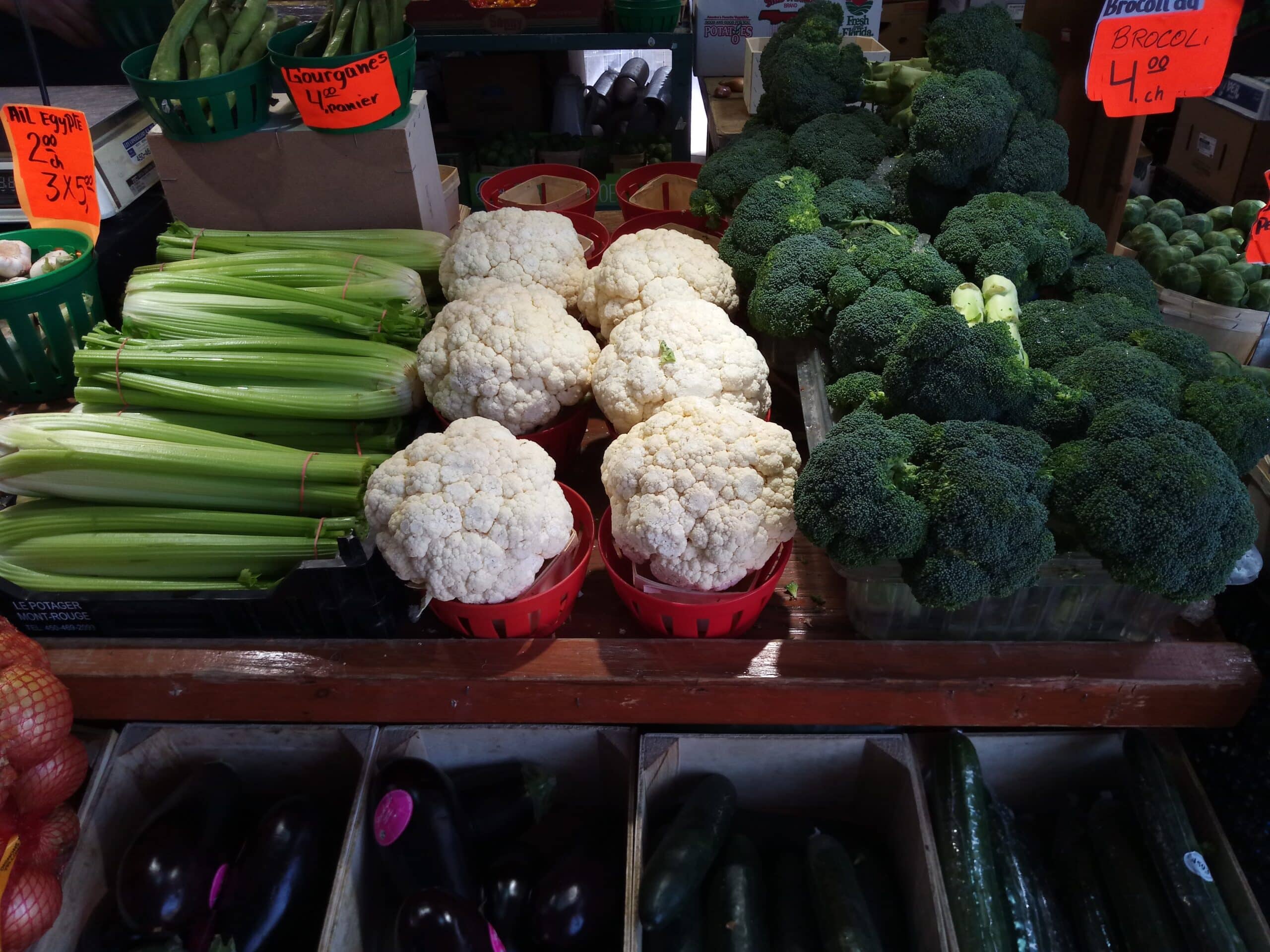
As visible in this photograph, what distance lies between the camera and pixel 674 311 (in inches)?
57.0

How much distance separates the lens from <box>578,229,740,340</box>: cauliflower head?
1563mm

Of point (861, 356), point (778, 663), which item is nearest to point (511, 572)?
point (778, 663)

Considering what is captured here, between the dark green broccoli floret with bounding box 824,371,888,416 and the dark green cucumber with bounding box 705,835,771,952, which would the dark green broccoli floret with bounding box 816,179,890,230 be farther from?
the dark green cucumber with bounding box 705,835,771,952

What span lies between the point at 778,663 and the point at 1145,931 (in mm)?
691

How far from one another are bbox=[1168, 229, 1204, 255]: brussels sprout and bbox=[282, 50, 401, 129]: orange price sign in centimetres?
184

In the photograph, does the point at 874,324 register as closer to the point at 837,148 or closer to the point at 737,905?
the point at 837,148

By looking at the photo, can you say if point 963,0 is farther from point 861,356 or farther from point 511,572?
point 511,572

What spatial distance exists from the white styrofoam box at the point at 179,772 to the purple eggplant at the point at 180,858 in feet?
0.19

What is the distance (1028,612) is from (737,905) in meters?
0.64

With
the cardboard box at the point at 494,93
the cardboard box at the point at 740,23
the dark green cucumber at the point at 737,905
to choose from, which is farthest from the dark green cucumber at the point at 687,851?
the cardboard box at the point at 494,93

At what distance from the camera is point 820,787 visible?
4.87ft

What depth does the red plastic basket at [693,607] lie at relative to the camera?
1.19 metres

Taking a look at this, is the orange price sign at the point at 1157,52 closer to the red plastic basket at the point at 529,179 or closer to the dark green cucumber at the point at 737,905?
the red plastic basket at the point at 529,179

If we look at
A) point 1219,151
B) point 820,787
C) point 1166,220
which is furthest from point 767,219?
point 1219,151
